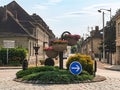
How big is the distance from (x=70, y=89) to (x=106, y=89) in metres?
1.55

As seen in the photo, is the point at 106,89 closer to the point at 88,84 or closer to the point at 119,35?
the point at 88,84

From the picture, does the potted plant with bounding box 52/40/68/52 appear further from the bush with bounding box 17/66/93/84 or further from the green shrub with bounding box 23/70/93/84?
the green shrub with bounding box 23/70/93/84

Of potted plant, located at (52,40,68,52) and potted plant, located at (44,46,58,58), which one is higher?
potted plant, located at (52,40,68,52)

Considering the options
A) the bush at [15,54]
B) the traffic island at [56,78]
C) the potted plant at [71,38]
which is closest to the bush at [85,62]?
the potted plant at [71,38]

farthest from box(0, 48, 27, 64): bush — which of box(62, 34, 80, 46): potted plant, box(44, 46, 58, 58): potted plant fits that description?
box(62, 34, 80, 46): potted plant

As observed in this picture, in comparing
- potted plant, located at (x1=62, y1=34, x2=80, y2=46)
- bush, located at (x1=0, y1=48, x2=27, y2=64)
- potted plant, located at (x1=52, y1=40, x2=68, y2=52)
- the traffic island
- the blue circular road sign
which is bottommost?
the traffic island

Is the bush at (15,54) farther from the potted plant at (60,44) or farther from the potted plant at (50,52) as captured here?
the potted plant at (60,44)

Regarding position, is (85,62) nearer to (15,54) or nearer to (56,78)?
(56,78)

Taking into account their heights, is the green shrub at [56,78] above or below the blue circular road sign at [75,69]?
below

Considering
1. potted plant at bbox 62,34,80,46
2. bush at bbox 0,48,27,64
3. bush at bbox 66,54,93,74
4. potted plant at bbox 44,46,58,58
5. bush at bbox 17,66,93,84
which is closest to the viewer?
bush at bbox 17,66,93,84

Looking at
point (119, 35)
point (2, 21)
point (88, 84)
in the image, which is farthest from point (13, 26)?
point (88, 84)

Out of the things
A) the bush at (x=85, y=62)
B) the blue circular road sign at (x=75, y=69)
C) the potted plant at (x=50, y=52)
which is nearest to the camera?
the blue circular road sign at (x=75, y=69)

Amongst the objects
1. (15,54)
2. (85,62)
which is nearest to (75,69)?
(85,62)

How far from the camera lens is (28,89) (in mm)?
18422
